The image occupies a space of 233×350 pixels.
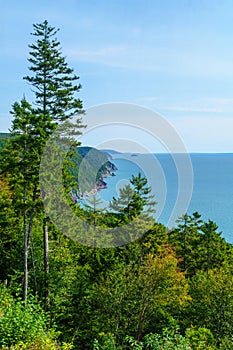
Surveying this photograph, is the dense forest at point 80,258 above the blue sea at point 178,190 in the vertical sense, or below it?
below

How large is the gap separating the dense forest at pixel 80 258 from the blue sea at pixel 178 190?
3226 mm

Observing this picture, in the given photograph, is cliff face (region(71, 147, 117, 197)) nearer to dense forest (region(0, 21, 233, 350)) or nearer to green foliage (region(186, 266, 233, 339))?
dense forest (region(0, 21, 233, 350))

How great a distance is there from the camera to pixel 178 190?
65.1 m

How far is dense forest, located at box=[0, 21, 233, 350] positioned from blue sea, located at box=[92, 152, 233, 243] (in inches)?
127

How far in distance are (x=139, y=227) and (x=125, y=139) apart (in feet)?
20.8

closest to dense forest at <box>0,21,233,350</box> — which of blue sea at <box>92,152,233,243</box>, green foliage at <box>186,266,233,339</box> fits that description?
green foliage at <box>186,266,233,339</box>

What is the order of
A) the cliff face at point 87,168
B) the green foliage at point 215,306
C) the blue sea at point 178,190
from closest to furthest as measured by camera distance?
1. the green foliage at point 215,306
2. the cliff face at point 87,168
3. the blue sea at point 178,190

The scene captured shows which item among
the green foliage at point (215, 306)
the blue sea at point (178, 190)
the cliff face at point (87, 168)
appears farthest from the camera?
the blue sea at point (178, 190)

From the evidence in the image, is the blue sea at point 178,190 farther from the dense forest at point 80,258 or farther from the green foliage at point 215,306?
the green foliage at point 215,306

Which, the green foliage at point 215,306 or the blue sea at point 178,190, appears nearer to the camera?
the green foliage at point 215,306

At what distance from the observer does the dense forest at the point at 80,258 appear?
56.5ft

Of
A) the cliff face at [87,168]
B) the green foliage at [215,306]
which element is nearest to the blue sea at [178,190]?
the cliff face at [87,168]

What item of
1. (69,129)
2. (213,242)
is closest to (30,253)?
(69,129)

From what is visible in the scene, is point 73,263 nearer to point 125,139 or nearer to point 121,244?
point 121,244
